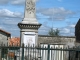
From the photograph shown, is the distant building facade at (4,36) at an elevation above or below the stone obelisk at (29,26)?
below

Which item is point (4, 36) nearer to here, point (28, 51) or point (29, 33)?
point (29, 33)

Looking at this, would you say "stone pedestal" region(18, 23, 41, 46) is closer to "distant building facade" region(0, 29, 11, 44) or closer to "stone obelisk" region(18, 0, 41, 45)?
"stone obelisk" region(18, 0, 41, 45)

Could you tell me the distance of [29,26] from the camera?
599 inches

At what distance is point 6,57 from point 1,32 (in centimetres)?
2481

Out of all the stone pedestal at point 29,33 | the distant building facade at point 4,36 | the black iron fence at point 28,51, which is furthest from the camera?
the distant building facade at point 4,36

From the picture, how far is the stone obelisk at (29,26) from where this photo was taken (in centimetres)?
1511

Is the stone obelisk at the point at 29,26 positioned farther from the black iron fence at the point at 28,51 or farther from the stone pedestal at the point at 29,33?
the black iron fence at the point at 28,51

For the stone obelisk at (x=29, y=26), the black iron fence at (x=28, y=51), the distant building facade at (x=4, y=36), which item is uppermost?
the stone obelisk at (x=29, y=26)

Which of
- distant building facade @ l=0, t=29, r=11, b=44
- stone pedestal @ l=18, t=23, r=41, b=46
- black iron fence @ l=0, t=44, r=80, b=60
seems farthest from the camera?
distant building facade @ l=0, t=29, r=11, b=44

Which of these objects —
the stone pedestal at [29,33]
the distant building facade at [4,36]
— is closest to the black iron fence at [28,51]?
the stone pedestal at [29,33]

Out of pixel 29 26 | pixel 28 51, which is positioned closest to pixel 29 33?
pixel 29 26

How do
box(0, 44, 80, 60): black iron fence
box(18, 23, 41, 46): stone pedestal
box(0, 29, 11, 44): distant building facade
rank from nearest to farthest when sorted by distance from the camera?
box(0, 44, 80, 60): black iron fence < box(18, 23, 41, 46): stone pedestal < box(0, 29, 11, 44): distant building facade

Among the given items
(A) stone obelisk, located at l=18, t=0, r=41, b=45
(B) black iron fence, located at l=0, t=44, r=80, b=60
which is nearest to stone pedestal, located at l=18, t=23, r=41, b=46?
(A) stone obelisk, located at l=18, t=0, r=41, b=45

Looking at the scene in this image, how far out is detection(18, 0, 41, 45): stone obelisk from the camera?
49.6 feet
